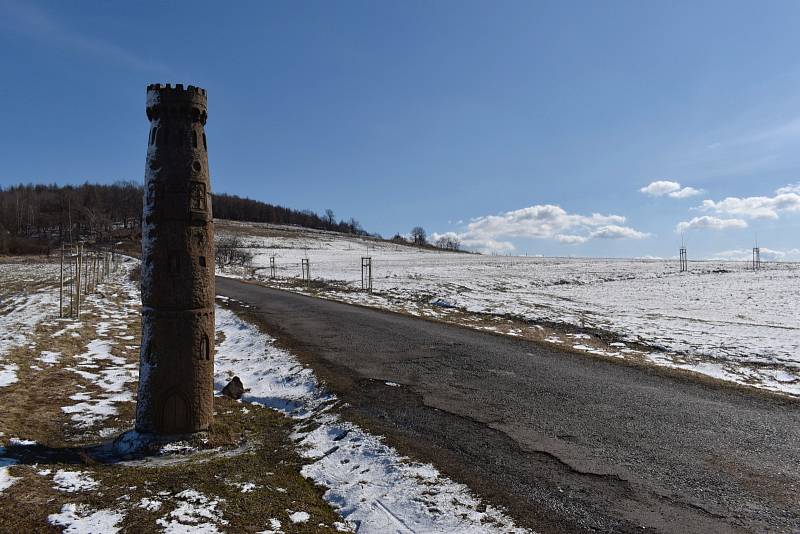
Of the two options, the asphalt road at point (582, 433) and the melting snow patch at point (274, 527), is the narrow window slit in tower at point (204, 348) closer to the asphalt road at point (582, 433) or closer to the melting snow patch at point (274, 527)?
the asphalt road at point (582, 433)

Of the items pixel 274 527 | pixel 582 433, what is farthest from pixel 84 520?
pixel 582 433

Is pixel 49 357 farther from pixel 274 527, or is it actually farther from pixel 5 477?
pixel 274 527

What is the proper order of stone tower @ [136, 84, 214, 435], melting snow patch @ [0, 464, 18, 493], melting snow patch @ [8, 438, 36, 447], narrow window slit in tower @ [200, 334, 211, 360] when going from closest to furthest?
melting snow patch @ [0, 464, 18, 493], melting snow patch @ [8, 438, 36, 447], stone tower @ [136, 84, 214, 435], narrow window slit in tower @ [200, 334, 211, 360]

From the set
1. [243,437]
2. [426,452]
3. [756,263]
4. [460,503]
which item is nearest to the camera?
[460,503]

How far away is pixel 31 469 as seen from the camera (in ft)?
16.2

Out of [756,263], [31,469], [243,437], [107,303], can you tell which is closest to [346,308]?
[107,303]

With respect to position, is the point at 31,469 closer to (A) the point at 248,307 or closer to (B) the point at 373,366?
(B) the point at 373,366

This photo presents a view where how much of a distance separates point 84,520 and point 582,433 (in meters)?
5.38

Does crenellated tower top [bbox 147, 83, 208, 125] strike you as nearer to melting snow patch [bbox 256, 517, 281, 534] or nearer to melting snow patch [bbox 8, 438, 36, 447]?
melting snow patch [bbox 8, 438, 36, 447]

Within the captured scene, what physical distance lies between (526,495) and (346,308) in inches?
579

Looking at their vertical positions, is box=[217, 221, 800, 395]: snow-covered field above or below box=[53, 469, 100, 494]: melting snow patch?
above

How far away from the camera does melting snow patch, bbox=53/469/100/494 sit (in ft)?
15.3

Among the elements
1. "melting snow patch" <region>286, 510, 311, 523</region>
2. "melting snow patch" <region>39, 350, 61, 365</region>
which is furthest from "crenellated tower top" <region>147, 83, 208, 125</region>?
"melting snow patch" <region>39, 350, 61, 365</region>

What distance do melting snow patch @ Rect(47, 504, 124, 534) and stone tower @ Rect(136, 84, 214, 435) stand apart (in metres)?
1.89
